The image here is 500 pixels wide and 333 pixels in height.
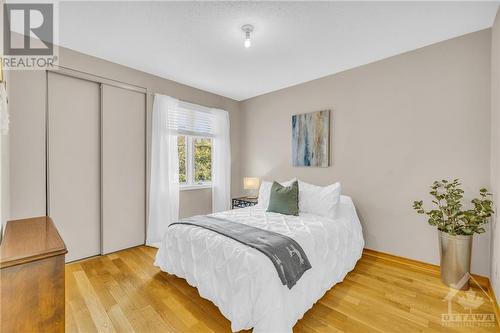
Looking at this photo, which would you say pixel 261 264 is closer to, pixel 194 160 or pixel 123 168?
pixel 123 168

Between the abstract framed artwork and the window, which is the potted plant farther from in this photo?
the window

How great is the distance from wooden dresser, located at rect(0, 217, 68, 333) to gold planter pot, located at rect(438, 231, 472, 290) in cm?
311

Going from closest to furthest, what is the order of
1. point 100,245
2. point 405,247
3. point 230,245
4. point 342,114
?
point 230,245 → point 405,247 → point 100,245 → point 342,114

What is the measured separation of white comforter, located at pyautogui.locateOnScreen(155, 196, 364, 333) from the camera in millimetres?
1656

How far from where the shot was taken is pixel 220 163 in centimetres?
447

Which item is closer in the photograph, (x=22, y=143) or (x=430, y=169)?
(x=22, y=143)

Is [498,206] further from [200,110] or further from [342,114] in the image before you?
[200,110]

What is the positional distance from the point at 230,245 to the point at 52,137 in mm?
2439

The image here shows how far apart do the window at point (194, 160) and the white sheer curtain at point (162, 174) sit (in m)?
0.36

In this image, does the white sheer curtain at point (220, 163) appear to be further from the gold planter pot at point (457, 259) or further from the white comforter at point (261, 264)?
the gold planter pot at point (457, 259)

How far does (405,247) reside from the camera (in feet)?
9.34

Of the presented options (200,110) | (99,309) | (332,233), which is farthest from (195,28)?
(99,309)

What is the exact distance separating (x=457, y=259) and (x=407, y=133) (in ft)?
4.64

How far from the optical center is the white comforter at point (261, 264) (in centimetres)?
166
